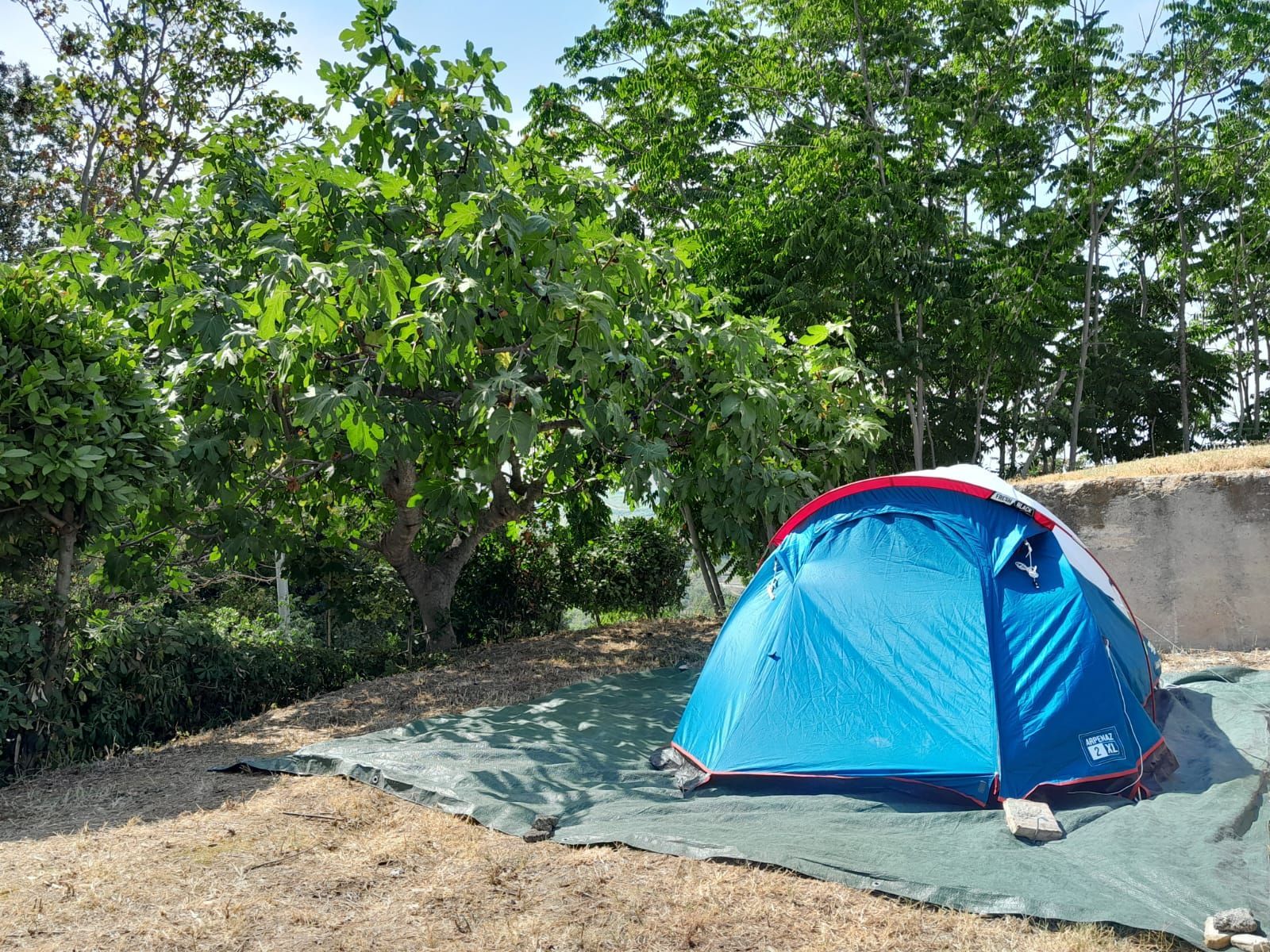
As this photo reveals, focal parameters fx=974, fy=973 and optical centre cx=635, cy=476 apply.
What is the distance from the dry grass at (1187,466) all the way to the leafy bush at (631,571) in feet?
14.1

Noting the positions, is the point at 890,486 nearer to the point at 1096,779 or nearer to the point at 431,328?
the point at 1096,779

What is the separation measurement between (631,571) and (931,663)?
6.96m

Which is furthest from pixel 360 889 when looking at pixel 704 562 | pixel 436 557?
pixel 704 562

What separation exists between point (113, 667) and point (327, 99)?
151 inches

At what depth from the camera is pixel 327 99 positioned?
244 inches

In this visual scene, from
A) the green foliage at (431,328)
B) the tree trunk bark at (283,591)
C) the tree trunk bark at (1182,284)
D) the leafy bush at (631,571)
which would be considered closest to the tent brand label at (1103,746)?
the green foliage at (431,328)

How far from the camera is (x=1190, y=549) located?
793cm

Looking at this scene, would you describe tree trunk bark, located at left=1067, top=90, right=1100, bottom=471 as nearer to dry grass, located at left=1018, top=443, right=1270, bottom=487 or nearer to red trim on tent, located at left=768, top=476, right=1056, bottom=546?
dry grass, located at left=1018, top=443, right=1270, bottom=487

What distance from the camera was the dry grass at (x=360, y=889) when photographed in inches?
127

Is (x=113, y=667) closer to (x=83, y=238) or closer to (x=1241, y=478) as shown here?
(x=83, y=238)

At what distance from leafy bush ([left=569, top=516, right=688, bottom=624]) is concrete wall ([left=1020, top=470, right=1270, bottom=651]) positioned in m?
4.88

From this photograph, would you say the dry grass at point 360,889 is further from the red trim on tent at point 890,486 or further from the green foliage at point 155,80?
the green foliage at point 155,80

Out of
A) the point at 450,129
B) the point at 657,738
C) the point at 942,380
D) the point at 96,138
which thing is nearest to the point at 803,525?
the point at 657,738

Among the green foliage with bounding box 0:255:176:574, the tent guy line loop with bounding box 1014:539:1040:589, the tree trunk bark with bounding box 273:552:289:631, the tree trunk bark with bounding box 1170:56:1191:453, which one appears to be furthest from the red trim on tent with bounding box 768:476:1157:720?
the tree trunk bark with bounding box 1170:56:1191:453
